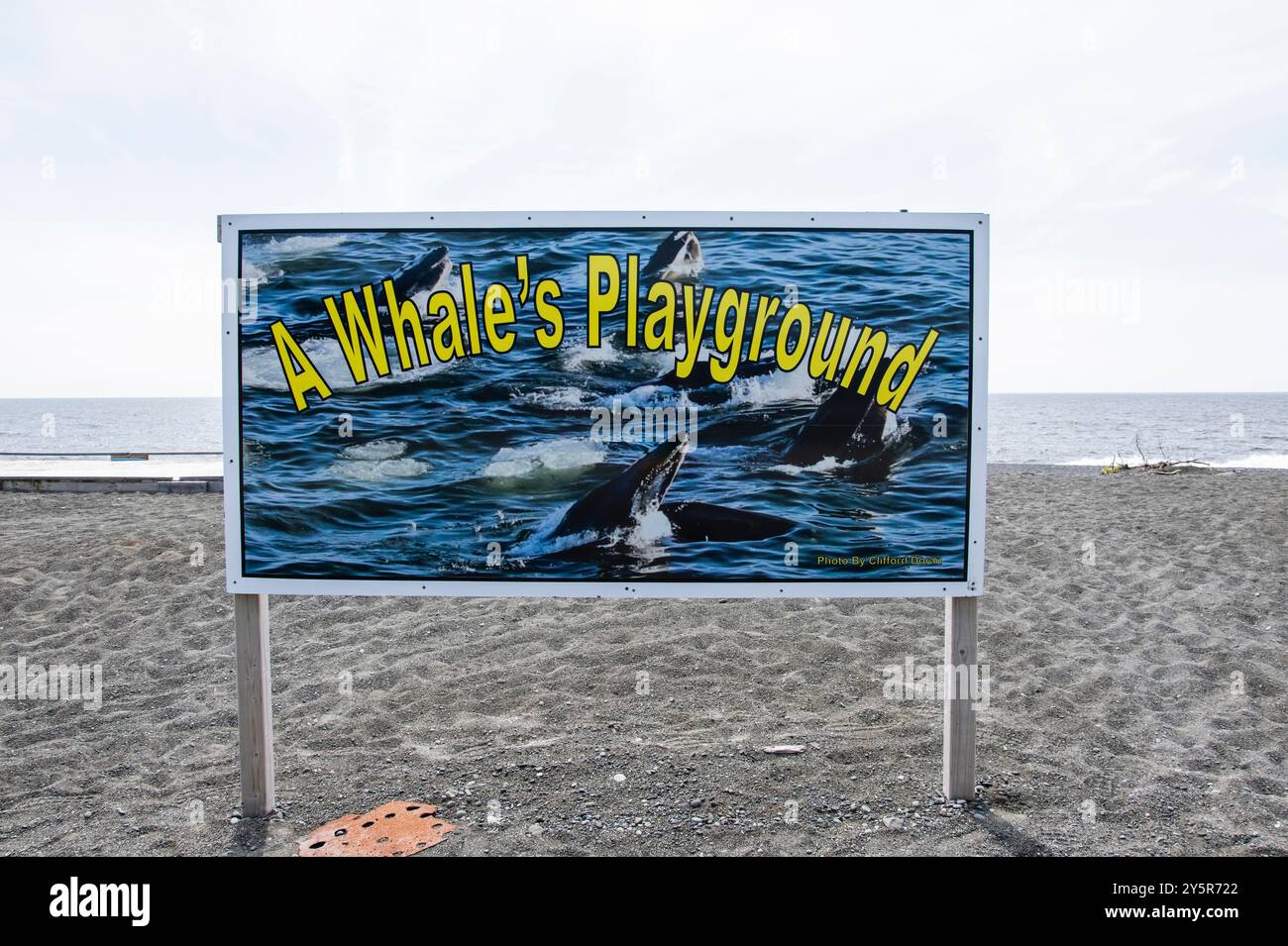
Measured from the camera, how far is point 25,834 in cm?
310

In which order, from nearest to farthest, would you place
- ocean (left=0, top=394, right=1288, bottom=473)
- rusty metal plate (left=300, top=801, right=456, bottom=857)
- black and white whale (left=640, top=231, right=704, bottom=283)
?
rusty metal plate (left=300, top=801, right=456, bottom=857), black and white whale (left=640, top=231, right=704, bottom=283), ocean (left=0, top=394, right=1288, bottom=473)

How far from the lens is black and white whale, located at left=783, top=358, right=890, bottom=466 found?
329 centimetres

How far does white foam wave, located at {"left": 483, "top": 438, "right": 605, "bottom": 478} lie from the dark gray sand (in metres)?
1.42

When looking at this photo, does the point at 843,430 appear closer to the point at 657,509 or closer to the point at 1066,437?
the point at 657,509

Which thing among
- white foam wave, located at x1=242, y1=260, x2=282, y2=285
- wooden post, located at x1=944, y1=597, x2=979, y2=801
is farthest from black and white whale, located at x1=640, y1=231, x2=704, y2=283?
wooden post, located at x1=944, y1=597, x2=979, y2=801

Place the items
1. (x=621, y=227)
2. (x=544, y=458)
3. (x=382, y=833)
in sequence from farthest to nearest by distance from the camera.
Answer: (x=544, y=458), (x=621, y=227), (x=382, y=833)

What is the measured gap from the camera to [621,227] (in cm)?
321

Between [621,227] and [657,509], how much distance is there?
1184 mm

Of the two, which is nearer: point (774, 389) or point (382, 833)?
point (382, 833)

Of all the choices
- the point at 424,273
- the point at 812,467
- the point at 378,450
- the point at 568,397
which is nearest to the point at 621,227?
the point at 568,397

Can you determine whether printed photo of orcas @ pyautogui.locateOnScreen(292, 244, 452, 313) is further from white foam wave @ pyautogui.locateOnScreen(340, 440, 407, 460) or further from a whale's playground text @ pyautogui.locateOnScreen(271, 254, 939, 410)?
white foam wave @ pyautogui.locateOnScreen(340, 440, 407, 460)

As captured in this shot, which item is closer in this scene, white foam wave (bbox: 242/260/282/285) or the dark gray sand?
the dark gray sand

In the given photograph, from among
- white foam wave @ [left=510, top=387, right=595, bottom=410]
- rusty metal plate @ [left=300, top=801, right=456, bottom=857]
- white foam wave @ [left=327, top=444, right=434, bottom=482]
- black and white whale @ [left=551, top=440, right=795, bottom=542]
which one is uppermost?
white foam wave @ [left=510, top=387, right=595, bottom=410]
